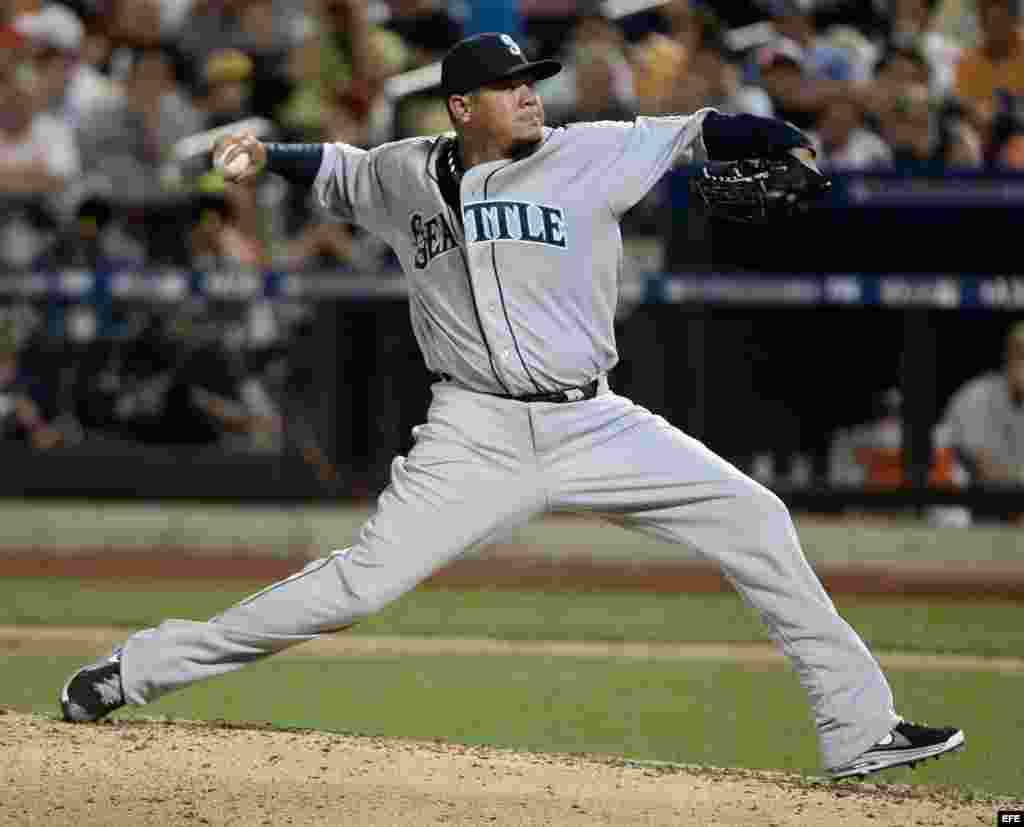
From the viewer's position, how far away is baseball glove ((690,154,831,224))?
183 inches

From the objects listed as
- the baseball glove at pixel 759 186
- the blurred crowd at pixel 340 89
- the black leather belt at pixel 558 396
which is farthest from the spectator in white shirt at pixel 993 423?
the black leather belt at pixel 558 396

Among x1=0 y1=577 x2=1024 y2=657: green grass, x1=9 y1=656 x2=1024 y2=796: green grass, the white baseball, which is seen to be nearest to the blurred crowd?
x1=0 y1=577 x2=1024 y2=657: green grass

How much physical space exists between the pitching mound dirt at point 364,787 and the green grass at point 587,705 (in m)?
0.60

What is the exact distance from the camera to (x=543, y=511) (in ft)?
15.8

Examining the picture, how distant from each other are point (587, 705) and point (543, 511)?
1691 millimetres

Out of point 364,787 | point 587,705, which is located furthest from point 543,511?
point 587,705

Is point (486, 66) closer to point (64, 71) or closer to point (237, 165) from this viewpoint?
point (237, 165)

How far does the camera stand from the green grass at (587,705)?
5.61 meters

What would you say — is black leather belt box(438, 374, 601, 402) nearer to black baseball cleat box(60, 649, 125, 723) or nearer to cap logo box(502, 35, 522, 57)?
cap logo box(502, 35, 522, 57)

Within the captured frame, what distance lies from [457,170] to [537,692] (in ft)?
7.59

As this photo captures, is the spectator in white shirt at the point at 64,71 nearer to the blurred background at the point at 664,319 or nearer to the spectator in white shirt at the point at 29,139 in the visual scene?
the spectator in white shirt at the point at 29,139

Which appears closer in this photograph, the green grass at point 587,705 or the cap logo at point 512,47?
the cap logo at point 512,47

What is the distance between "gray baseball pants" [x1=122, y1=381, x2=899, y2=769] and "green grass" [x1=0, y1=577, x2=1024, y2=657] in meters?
3.07

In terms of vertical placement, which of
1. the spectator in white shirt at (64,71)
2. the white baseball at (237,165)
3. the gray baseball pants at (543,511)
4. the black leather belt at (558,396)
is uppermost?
the spectator in white shirt at (64,71)
